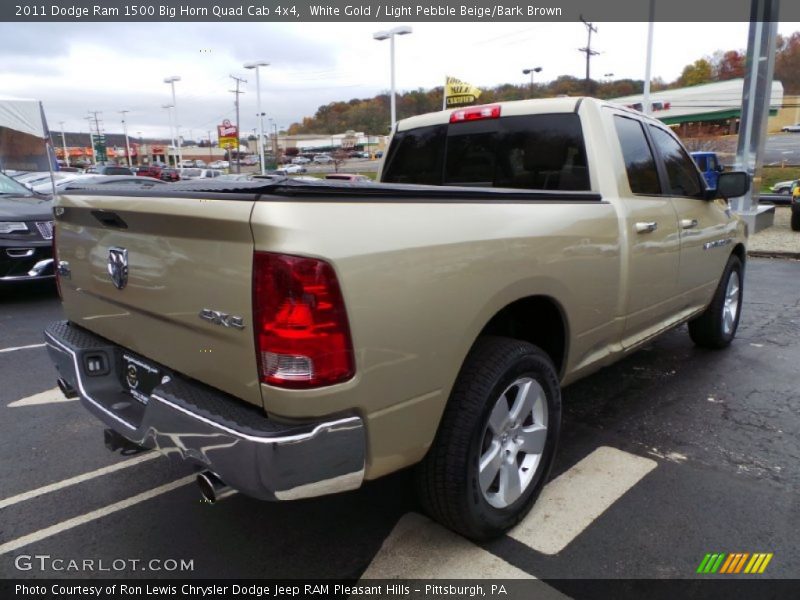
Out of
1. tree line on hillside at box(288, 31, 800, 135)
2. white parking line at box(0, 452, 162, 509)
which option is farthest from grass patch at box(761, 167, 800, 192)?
white parking line at box(0, 452, 162, 509)

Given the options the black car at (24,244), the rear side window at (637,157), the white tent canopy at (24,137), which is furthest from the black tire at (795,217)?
the white tent canopy at (24,137)

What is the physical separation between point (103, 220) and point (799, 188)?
14.6 metres

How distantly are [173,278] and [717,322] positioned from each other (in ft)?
14.3

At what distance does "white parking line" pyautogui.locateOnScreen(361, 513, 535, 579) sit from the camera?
2.23 meters

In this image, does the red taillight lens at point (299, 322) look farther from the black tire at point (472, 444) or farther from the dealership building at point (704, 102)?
the dealership building at point (704, 102)

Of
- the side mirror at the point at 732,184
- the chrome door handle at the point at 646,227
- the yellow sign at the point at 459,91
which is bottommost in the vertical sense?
the chrome door handle at the point at 646,227

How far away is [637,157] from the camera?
11.5 ft

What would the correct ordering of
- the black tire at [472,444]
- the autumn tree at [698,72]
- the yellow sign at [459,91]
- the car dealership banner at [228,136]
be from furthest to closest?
the autumn tree at [698,72], the car dealership banner at [228,136], the yellow sign at [459,91], the black tire at [472,444]

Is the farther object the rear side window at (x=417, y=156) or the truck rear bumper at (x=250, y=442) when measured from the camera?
the rear side window at (x=417, y=156)

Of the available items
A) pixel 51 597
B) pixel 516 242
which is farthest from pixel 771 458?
pixel 51 597

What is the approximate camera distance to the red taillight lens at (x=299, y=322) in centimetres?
167

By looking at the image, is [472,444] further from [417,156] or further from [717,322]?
[717,322]

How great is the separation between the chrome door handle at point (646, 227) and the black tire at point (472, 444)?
3.91 feet

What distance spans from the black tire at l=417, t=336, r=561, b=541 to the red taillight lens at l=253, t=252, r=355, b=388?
0.61 metres
